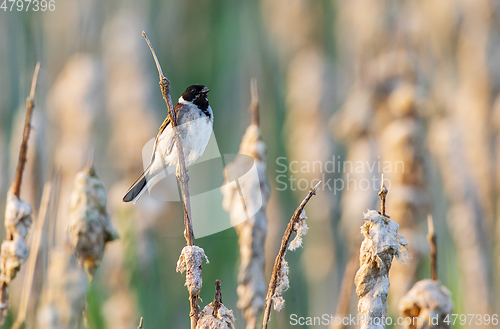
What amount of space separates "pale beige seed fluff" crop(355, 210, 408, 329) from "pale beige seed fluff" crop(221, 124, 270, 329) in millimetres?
349

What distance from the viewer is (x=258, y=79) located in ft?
5.46

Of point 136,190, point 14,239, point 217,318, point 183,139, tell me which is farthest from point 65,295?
point 217,318

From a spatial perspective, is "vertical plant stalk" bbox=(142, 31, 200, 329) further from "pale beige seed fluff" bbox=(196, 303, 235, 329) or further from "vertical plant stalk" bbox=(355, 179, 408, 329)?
"vertical plant stalk" bbox=(355, 179, 408, 329)

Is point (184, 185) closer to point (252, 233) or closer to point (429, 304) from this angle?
point (252, 233)

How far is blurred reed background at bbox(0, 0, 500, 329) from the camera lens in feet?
4.10

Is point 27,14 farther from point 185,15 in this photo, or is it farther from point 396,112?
point 396,112

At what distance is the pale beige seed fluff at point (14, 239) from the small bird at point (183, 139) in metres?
0.27

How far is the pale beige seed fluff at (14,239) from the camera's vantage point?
3.41ft

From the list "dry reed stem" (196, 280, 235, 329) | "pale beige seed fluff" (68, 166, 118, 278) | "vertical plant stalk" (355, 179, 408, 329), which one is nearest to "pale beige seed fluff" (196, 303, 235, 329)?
"dry reed stem" (196, 280, 235, 329)

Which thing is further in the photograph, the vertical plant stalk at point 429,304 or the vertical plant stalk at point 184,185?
the vertical plant stalk at point 429,304

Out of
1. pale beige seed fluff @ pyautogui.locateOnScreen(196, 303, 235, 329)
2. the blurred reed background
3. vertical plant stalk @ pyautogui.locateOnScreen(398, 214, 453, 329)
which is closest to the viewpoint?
pale beige seed fluff @ pyautogui.locateOnScreen(196, 303, 235, 329)

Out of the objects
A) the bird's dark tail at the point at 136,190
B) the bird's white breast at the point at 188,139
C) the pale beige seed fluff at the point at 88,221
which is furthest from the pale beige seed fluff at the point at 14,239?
the bird's white breast at the point at 188,139

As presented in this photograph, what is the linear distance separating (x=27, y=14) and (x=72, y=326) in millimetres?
1277

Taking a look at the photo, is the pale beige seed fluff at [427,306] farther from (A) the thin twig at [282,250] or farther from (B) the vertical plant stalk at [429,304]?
(A) the thin twig at [282,250]
